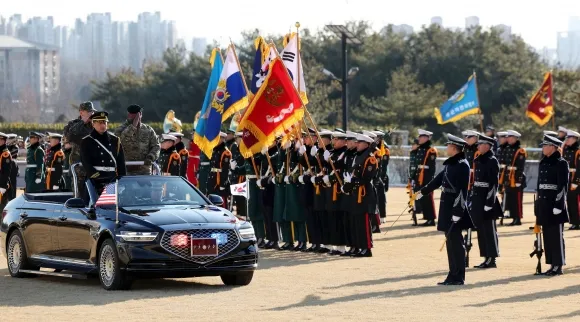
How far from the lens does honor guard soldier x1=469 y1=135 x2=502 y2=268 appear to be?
672 inches

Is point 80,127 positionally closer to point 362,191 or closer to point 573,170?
point 362,191

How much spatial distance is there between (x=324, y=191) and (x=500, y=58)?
42995 mm

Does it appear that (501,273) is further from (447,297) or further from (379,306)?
(379,306)

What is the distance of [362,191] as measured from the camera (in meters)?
18.5

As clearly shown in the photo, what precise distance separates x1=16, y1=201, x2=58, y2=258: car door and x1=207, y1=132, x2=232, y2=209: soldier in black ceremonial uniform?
8254 millimetres

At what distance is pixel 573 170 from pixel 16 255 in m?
11.1

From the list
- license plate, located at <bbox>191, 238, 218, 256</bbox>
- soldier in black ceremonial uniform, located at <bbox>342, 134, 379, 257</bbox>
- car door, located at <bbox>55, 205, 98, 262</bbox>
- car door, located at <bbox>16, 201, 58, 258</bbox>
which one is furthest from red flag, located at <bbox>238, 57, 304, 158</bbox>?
license plate, located at <bbox>191, 238, 218, 256</bbox>

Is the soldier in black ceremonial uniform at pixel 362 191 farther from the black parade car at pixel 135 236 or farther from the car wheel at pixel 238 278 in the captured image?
the car wheel at pixel 238 278

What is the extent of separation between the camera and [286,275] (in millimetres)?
16016

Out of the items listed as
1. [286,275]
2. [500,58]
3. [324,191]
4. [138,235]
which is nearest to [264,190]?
[324,191]

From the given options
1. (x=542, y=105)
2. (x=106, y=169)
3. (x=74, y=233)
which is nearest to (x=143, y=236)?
(x=74, y=233)

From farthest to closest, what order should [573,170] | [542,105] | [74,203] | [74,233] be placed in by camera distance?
1. [542,105]
2. [573,170]
3. [74,233]
4. [74,203]

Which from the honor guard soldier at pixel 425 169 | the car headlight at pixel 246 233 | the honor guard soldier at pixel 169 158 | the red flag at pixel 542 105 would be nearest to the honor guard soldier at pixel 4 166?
the honor guard soldier at pixel 169 158

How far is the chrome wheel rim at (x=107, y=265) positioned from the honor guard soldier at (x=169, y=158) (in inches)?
407
